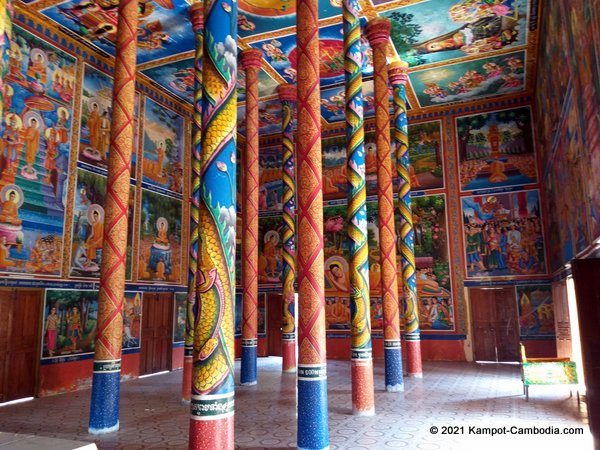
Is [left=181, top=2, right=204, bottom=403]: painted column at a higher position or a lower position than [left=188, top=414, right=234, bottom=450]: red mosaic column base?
higher

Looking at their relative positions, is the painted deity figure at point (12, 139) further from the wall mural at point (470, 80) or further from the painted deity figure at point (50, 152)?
the wall mural at point (470, 80)

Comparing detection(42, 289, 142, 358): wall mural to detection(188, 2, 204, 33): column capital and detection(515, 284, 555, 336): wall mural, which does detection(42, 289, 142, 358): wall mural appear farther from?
detection(515, 284, 555, 336): wall mural

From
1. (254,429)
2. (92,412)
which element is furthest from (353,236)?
(92,412)

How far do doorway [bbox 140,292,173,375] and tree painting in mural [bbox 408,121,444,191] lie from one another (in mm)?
8298

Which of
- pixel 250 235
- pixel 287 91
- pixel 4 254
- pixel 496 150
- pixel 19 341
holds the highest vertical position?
pixel 287 91

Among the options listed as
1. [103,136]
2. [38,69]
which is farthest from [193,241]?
[38,69]

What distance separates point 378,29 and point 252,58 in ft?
10.0

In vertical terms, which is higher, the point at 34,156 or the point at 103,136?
the point at 103,136

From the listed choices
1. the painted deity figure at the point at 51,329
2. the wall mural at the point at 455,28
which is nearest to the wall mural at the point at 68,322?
the painted deity figure at the point at 51,329

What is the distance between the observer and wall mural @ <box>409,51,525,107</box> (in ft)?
40.1

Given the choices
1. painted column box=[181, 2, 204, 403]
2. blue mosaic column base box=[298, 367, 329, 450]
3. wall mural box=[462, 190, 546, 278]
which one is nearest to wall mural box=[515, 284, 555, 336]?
wall mural box=[462, 190, 546, 278]

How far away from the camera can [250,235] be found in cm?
1017

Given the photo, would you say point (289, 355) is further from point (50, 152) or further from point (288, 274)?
point (50, 152)

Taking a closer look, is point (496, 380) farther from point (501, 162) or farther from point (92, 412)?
point (92, 412)
